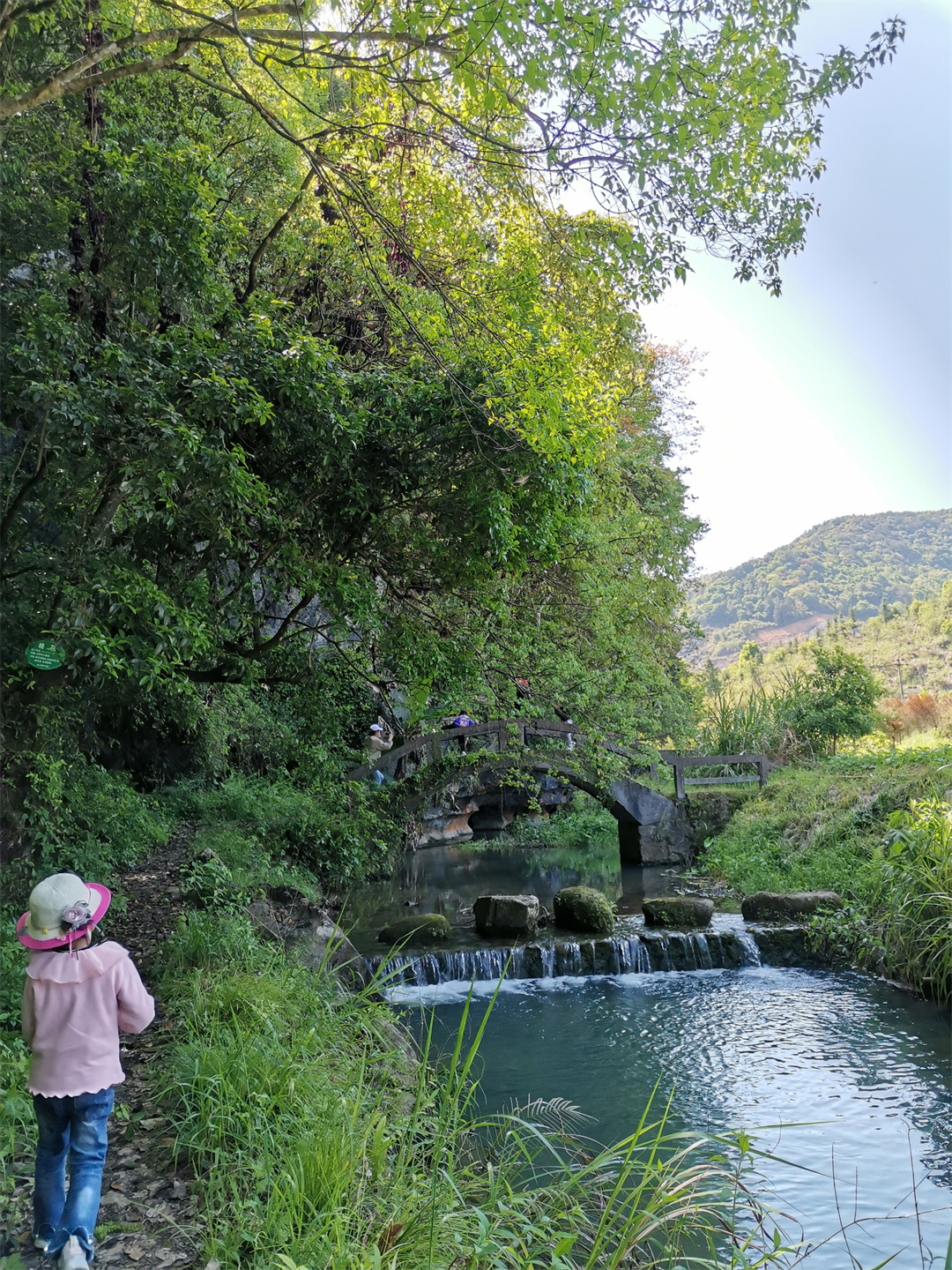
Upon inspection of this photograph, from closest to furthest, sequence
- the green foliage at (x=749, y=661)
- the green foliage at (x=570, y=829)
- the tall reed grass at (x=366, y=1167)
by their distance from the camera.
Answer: the tall reed grass at (x=366, y=1167) < the green foliage at (x=570, y=829) < the green foliage at (x=749, y=661)

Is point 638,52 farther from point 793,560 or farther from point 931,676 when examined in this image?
point 793,560

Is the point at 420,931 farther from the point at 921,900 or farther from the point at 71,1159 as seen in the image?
the point at 71,1159

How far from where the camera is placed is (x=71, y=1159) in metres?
3.29

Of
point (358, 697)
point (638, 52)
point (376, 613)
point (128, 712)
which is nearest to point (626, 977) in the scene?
point (358, 697)

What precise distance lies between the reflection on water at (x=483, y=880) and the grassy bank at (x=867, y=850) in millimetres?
1693

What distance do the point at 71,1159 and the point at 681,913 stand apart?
33.5 ft

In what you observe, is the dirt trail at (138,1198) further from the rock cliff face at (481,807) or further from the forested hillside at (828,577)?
the forested hillside at (828,577)

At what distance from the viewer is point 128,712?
1209 cm

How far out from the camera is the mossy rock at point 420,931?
12.0m

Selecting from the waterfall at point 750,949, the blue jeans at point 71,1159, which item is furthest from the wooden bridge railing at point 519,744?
the blue jeans at point 71,1159

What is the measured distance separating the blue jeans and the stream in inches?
116

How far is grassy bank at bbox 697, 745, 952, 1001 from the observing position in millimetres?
9156

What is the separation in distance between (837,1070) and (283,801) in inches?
320

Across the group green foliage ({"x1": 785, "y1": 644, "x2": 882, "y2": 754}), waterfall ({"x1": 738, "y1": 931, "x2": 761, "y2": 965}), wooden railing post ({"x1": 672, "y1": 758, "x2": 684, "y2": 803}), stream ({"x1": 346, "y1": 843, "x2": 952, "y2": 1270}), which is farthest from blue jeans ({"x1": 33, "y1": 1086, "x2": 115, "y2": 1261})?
green foliage ({"x1": 785, "y1": 644, "x2": 882, "y2": 754})
